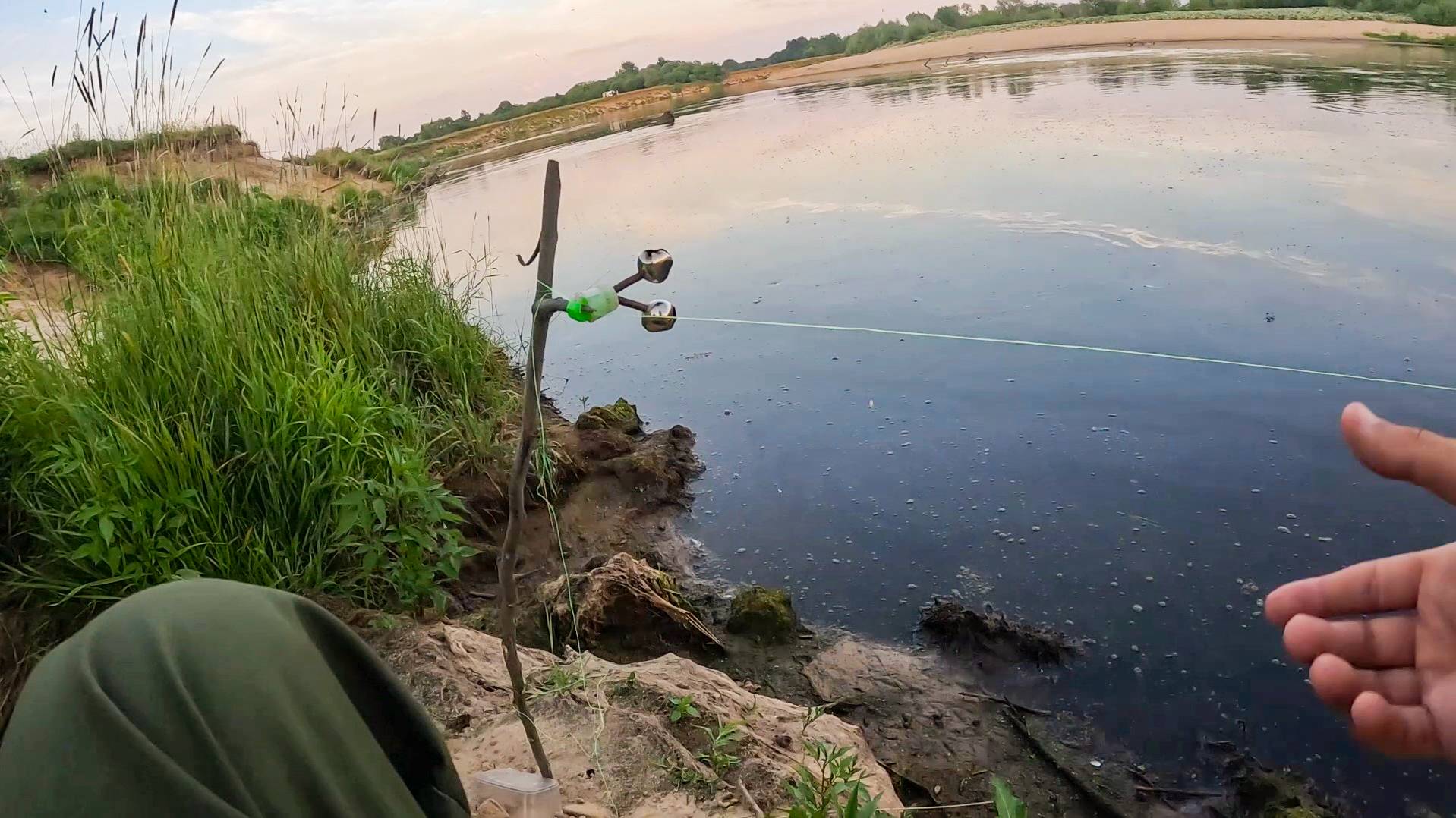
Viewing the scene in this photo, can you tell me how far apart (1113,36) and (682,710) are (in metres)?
30.1

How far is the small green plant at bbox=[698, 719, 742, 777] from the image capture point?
6.87 ft

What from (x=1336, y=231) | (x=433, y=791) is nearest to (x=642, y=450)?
(x=433, y=791)

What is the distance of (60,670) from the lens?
0.83 meters

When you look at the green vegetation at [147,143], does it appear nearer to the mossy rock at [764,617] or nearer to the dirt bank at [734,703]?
the dirt bank at [734,703]

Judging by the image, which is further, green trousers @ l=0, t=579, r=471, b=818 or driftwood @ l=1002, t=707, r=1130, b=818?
driftwood @ l=1002, t=707, r=1130, b=818

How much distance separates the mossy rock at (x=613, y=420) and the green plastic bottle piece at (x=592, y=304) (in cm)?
342

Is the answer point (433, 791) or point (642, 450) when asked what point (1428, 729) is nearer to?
point (433, 791)

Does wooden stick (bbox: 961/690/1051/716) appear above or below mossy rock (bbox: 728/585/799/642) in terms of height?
below

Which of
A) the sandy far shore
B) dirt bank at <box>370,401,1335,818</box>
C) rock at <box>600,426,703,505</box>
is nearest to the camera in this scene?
dirt bank at <box>370,401,1335,818</box>

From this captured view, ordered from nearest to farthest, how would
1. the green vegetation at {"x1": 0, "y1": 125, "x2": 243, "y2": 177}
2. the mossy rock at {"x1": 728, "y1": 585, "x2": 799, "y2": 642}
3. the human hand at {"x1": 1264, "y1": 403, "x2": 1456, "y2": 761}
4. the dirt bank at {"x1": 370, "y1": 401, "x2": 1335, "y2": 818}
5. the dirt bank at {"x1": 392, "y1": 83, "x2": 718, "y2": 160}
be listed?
the human hand at {"x1": 1264, "y1": 403, "x2": 1456, "y2": 761} → the dirt bank at {"x1": 370, "y1": 401, "x2": 1335, "y2": 818} → the mossy rock at {"x1": 728, "y1": 585, "x2": 799, "y2": 642} → the green vegetation at {"x1": 0, "y1": 125, "x2": 243, "y2": 177} → the dirt bank at {"x1": 392, "y1": 83, "x2": 718, "y2": 160}

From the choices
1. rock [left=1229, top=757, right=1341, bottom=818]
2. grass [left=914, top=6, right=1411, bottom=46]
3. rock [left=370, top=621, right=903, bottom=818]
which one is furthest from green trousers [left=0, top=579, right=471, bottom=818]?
grass [left=914, top=6, right=1411, bottom=46]

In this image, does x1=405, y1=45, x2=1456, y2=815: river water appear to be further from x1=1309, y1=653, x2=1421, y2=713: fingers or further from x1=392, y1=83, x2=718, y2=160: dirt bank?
x1=392, y1=83, x2=718, y2=160: dirt bank

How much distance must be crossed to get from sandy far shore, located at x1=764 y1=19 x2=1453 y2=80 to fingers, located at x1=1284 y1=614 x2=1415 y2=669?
829 inches

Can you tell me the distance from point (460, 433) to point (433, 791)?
9.38ft
